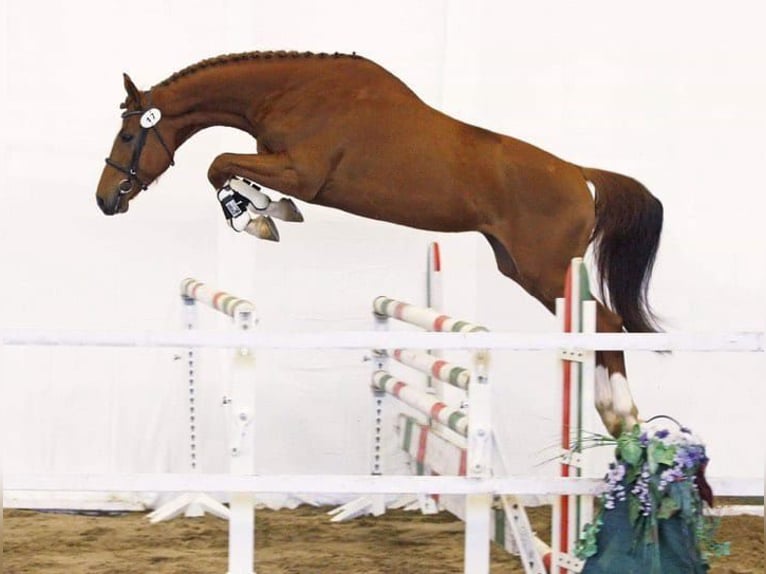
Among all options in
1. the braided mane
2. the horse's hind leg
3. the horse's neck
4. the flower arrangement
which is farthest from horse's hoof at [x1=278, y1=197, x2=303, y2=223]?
the flower arrangement

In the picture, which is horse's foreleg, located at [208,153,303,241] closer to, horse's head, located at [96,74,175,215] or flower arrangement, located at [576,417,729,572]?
horse's head, located at [96,74,175,215]

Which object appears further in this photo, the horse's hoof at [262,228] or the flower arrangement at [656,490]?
the horse's hoof at [262,228]

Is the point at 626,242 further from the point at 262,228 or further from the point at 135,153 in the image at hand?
the point at 135,153

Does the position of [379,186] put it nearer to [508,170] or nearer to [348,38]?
[508,170]

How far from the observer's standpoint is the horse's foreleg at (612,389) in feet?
10.3

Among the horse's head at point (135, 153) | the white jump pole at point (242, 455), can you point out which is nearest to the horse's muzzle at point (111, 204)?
the horse's head at point (135, 153)

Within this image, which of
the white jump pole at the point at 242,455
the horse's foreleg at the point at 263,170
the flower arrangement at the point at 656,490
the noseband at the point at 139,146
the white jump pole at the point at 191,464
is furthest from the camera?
the white jump pole at the point at 191,464

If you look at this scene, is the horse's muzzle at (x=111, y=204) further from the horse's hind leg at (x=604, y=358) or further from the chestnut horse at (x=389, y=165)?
the horse's hind leg at (x=604, y=358)

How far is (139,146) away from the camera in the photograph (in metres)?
3.67

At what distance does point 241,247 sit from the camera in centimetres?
434

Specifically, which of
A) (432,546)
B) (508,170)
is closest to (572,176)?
(508,170)

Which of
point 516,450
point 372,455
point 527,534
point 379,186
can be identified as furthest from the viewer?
point 516,450

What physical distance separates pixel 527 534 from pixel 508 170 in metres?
1.05

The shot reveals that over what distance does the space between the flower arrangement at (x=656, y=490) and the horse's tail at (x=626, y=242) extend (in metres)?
1.05
